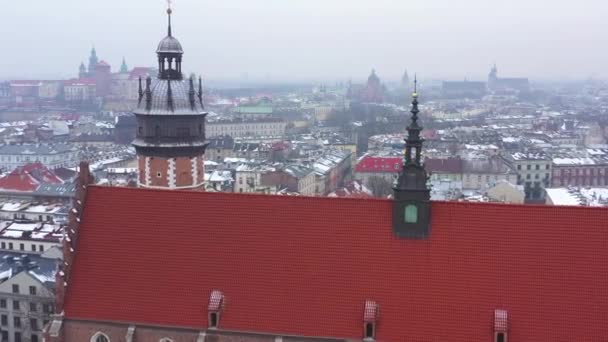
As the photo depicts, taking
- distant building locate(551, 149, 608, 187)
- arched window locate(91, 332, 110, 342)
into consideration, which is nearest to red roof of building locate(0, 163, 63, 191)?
arched window locate(91, 332, 110, 342)

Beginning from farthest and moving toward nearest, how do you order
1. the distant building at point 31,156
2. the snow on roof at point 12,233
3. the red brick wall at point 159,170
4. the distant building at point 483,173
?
the distant building at point 31,156, the distant building at point 483,173, the snow on roof at point 12,233, the red brick wall at point 159,170

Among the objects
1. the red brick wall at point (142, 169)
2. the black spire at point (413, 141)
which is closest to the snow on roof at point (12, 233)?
the red brick wall at point (142, 169)

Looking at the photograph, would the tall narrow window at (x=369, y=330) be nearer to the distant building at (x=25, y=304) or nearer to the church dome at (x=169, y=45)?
the church dome at (x=169, y=45)

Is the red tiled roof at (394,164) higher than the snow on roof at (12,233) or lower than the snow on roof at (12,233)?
higher

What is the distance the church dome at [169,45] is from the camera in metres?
42.5

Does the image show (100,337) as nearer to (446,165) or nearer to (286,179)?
(286,179)

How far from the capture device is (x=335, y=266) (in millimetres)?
32312

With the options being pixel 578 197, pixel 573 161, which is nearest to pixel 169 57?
pixel 578 197

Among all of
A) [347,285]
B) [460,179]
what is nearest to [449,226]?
[347,285]

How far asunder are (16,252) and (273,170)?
51.5m

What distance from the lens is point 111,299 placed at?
33.4 metres

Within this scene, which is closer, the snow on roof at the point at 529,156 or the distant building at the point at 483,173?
the distant building at the point at 483,173

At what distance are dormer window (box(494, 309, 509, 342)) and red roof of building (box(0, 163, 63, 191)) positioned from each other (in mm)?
93399

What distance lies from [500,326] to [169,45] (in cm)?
2473
